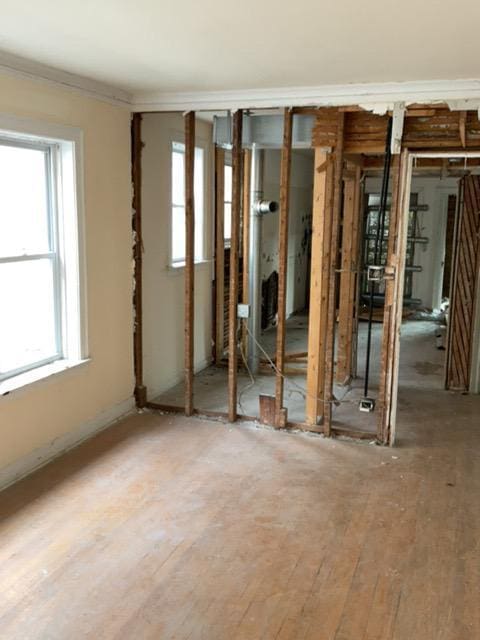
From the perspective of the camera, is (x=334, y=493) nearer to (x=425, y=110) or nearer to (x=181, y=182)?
(x=425, y=110)

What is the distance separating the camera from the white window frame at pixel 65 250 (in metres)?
3.84

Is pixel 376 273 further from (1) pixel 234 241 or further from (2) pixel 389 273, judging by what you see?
(1) pixel 234 241

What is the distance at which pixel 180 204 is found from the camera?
5684mm

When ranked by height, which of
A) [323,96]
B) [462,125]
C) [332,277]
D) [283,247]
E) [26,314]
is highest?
[323,96]

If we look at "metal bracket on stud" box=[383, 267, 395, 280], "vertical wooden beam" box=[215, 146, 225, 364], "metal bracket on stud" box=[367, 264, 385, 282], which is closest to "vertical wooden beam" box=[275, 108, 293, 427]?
"metal bracket on stud" box=[367, 264, 385, 282]

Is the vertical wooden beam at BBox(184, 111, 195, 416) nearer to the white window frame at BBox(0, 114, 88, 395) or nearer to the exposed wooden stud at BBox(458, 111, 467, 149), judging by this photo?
the white window frame at BBox(0, 114, 88, 395)

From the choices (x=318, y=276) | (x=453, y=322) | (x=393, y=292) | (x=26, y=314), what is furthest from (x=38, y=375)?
Answer: (x=453, y=322)

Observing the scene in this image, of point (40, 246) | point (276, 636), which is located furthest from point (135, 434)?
point (276, 636)

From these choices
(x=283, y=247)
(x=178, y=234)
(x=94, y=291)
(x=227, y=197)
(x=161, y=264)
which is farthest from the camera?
(x=227, y=197)

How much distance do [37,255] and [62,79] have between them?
3.70 feet

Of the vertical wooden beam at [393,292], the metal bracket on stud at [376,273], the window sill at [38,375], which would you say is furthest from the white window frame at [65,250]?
the vertical wooden beam at [393,292]

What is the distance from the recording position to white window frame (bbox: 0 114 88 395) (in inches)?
151

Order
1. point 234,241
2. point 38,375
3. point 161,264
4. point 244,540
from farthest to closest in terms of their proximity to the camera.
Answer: point 161,264 < point 234,241 < point 38,375 < point 244,540

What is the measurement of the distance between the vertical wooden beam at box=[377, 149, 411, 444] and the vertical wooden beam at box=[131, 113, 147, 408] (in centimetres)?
197
